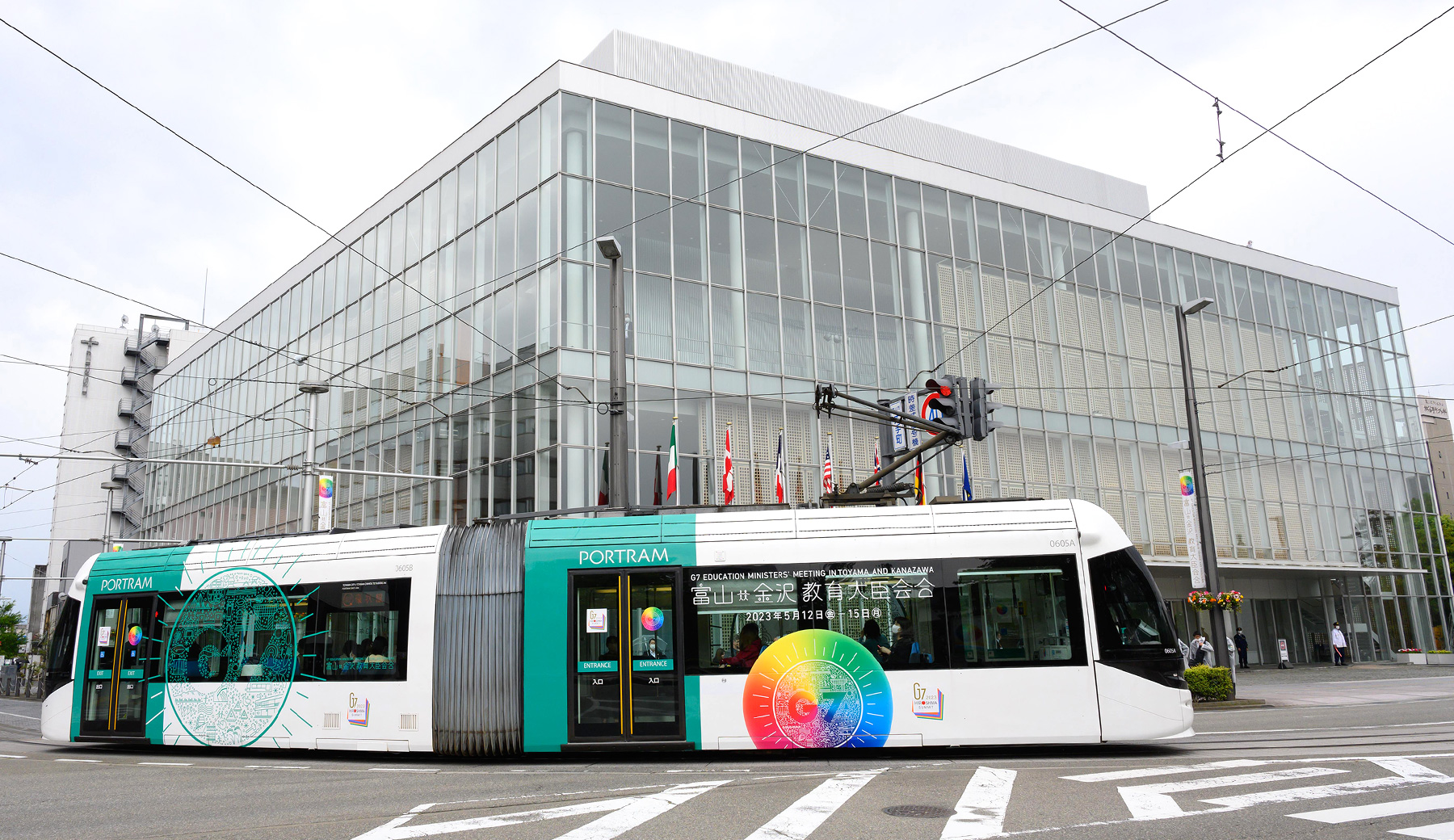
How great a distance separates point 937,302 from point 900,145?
539 centimetres

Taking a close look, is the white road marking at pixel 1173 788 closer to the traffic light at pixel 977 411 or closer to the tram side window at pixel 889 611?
the tram side window at pixel 889 611

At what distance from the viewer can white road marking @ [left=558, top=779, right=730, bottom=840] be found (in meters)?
6.85

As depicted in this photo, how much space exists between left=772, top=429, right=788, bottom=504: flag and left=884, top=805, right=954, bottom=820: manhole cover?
15806mm

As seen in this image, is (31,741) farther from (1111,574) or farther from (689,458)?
(1111,574)

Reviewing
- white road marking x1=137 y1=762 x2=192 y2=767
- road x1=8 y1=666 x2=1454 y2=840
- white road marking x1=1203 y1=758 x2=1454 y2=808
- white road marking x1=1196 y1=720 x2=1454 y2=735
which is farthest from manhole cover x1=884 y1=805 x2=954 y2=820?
white road marking x1=137 y1=762 x2=192 y2=767

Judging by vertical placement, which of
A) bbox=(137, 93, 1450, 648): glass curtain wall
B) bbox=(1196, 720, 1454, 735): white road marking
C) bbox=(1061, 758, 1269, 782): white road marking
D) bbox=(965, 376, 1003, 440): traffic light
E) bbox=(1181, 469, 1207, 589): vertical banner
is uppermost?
bbox=(137, 93, 1450, 648): glass curtain wall

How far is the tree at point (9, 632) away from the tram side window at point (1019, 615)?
72.3 m

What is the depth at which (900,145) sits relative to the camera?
108ft

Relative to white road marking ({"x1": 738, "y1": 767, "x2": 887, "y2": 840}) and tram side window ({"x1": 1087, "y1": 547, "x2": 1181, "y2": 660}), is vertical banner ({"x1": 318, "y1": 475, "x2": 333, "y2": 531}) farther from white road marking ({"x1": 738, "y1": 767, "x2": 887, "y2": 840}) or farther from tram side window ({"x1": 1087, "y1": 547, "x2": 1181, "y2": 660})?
tram side window ({"x1": 1087, "y1": 547, "x2": 1181, "y2": 660})

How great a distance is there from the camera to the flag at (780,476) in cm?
2389

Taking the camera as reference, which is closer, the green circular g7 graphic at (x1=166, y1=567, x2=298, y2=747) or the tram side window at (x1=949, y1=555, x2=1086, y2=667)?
the tram side window at (x1=949, y1=555, x2=1086, y2=667)

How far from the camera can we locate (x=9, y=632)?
2547 inches

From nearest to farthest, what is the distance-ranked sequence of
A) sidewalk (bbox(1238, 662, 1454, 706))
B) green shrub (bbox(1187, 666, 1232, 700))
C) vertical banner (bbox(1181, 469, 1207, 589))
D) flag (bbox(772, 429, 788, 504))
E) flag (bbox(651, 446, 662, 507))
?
green shrub (bbox(1187, 666, 1232, 700))
sidewalk (bbox(1238, 662, 1454, 706))
vertical banner (bbox(1181, 469, 1207, 589))
flag (bbox(772, 429, 788, 504))
flag (bbox(651, 446, 662, 507))

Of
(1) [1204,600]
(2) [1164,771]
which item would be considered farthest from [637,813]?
(1) [1204,600]
